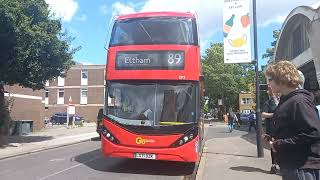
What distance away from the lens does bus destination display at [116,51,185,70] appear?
1398cm

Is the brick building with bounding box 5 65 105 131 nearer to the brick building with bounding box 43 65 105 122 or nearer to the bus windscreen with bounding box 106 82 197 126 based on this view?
the brick building with bounding box 43 65 105 122

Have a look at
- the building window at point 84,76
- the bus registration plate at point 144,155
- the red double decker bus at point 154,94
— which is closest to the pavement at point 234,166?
the red double decker bus at point 154,94

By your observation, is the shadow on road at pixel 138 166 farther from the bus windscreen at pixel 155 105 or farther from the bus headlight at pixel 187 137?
the bus windscreen at pixel 155 105

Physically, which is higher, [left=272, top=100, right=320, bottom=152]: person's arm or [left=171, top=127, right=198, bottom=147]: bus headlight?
[left=272, top=100, right=320, bottom=152]: person's arm

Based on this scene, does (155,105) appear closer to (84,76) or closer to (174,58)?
(174,58)

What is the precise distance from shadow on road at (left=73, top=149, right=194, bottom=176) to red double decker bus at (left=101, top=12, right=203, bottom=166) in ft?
2.77

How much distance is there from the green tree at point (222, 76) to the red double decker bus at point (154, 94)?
62.4m

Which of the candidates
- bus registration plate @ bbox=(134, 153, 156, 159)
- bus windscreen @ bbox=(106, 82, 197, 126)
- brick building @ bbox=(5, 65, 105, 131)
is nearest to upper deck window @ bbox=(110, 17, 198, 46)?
bus windscreen @ bbox=(106, 82, 197, 126)

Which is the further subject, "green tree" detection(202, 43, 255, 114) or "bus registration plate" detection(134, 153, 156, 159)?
"green tree" detection(202, 43, 255, 114)

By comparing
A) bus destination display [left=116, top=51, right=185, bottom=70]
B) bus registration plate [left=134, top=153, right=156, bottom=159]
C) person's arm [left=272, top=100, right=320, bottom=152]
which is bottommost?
bus registration plate [left=134, top=153, right=156, bottom=159]

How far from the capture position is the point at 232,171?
1354 centimetres

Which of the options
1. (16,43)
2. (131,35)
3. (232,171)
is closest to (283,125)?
(232,171)

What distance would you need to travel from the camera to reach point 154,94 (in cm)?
1411

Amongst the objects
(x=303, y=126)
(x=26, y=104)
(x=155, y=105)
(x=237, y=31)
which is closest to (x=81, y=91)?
(x=26, y=104)
